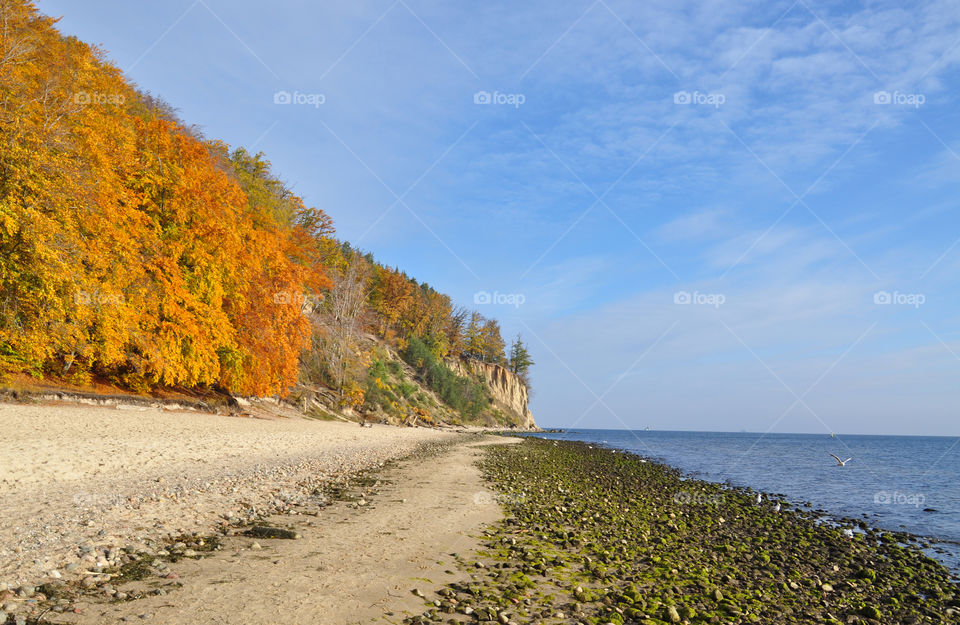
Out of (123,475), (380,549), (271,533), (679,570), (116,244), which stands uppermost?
(116,244)

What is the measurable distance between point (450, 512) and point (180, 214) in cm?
2474

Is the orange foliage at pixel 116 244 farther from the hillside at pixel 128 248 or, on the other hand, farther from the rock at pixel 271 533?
the rock at pixel 271 533

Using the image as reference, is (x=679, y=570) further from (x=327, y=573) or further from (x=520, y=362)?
(x=520, y=362)

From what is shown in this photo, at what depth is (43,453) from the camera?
1329cm

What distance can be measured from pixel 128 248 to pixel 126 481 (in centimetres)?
1565

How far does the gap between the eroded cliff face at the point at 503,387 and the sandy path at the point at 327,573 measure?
89769mm

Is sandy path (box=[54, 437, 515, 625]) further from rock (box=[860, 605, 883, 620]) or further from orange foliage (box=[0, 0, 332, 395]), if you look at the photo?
orange foliage (box=[0, 0, 332, 395])

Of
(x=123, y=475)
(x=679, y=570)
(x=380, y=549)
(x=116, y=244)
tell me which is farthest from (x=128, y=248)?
(x=679, y=570)

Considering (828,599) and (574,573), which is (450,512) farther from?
(828,599)

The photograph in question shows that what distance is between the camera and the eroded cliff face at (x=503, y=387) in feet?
352

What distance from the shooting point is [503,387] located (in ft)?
376

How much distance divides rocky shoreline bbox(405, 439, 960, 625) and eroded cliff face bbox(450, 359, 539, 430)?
86188 millimetres

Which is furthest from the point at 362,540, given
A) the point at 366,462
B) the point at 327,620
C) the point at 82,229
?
the point at 82,229

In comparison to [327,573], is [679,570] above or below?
above
